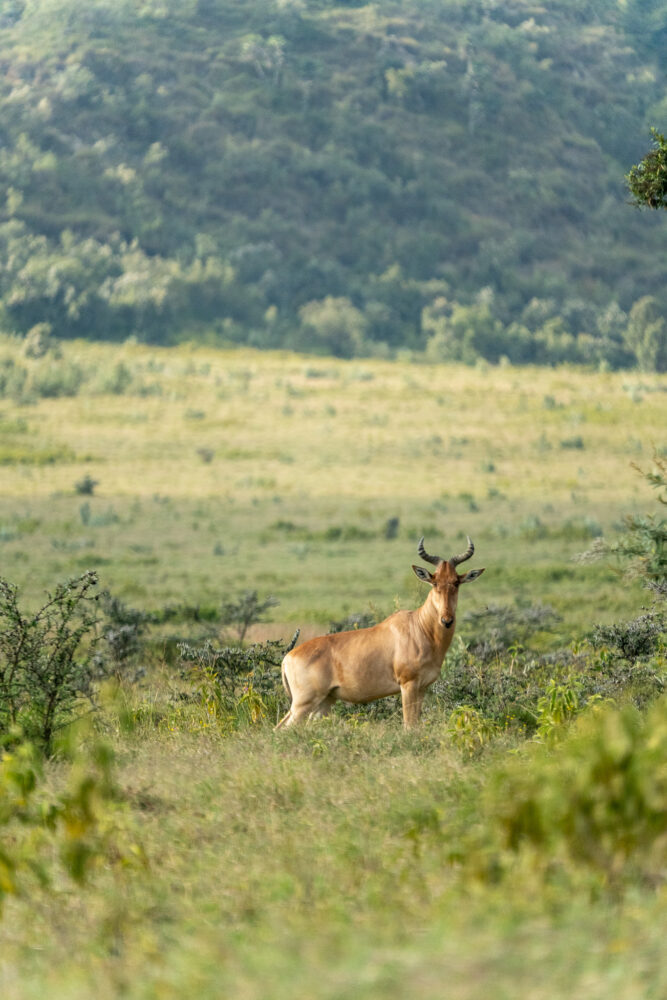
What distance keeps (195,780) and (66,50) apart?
14749 cm

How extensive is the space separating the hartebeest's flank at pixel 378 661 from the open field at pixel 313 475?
256 cm

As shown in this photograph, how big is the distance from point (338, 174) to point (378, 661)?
437ft

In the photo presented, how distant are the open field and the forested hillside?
574 inches

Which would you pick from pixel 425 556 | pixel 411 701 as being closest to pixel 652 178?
pixel 425 556

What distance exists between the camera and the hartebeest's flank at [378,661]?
376 inches

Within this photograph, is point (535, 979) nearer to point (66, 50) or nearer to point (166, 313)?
point (166, 313)

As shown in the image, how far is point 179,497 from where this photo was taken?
48875 millimetres

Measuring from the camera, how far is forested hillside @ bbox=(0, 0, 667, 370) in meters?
106

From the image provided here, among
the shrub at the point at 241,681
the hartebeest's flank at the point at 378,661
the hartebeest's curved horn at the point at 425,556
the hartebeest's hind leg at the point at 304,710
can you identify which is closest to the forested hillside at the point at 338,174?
the shrub at the point at 241,681

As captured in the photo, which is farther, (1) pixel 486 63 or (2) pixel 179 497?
(1) pixel 486 63

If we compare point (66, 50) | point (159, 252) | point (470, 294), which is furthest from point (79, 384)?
point (66, 50)

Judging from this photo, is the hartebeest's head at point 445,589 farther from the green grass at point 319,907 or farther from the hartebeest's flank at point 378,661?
the green grass at point 319,907

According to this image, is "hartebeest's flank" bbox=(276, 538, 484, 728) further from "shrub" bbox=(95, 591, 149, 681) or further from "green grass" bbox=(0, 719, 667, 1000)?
"shrub" bbox=(95, 591, 149, 681)

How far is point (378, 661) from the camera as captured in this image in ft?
31.5
